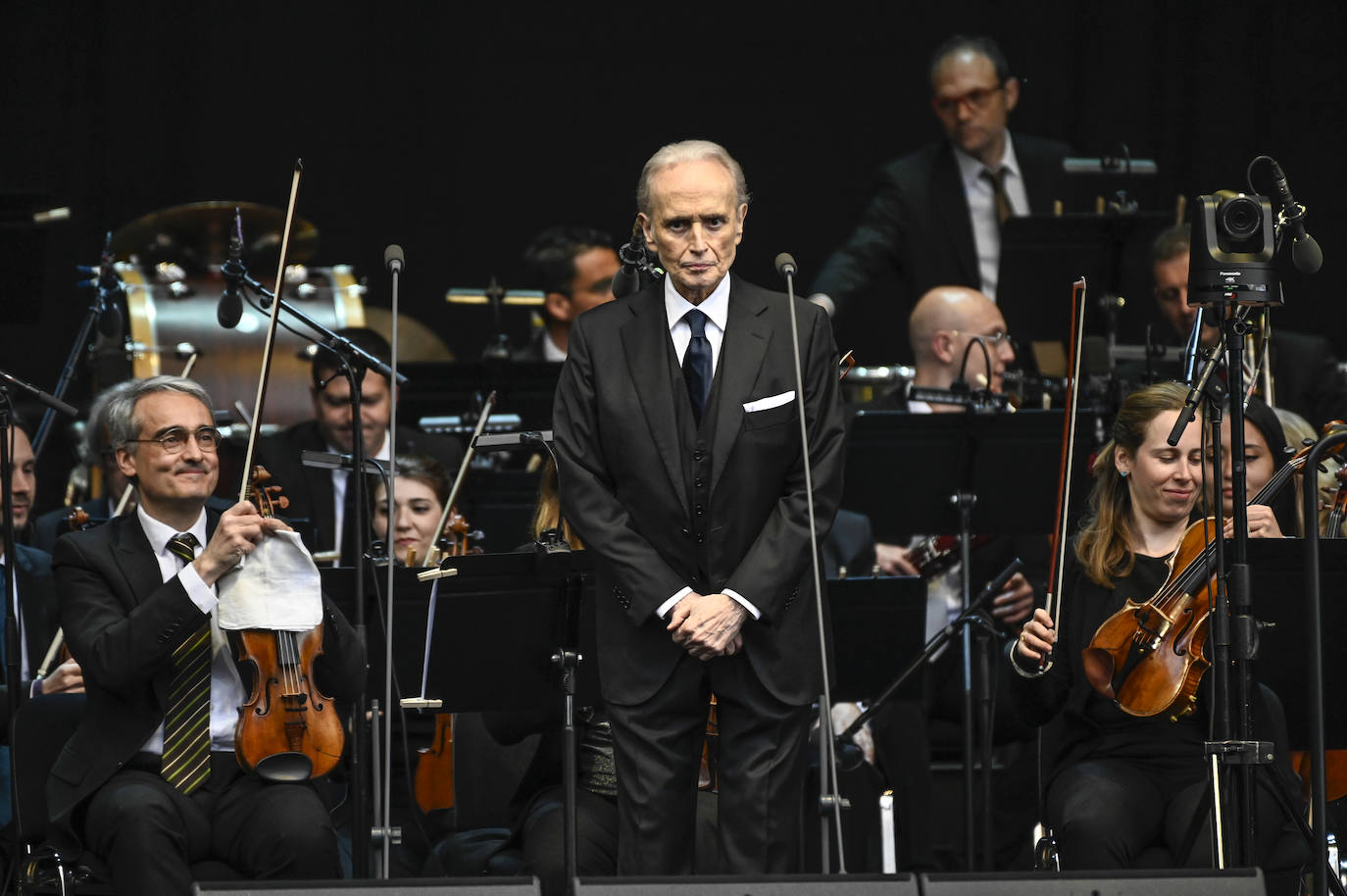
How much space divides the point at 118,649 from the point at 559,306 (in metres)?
2.98

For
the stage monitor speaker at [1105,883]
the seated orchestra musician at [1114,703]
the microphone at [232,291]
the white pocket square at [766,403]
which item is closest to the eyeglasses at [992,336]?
the seated orchestra musician at [1114,703]

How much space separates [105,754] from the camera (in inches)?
157

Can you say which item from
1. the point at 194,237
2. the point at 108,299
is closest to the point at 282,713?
the point at 108,299

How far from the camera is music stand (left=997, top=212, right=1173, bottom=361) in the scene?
5.93 m

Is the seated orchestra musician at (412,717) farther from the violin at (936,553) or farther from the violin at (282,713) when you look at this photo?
the violin at (936,553)

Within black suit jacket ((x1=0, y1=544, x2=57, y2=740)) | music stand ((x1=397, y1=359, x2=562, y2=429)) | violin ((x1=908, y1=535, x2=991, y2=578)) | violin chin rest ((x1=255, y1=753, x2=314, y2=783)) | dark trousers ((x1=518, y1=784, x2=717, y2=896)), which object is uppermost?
music stand ((x1=397, y1=359, x2=562, y2=429))

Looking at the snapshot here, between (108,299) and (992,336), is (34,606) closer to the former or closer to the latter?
(108,299)

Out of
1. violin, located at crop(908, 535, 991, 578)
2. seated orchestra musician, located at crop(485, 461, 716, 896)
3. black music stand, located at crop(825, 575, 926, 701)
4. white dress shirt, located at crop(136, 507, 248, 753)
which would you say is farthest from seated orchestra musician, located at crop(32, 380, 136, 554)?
violin, located at crop(908, 535, 991, 578)

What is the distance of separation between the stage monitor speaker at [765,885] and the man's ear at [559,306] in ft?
12.7

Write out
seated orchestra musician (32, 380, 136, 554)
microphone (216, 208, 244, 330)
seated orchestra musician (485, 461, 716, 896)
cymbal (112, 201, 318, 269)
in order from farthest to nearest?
cymbal (112, 201, 318, 269) → seated orchestra musician (32, 380, 136, 554) → microphone (216, 208, 244, 330) → seated orchestra musician (485, 461, 716, 896)

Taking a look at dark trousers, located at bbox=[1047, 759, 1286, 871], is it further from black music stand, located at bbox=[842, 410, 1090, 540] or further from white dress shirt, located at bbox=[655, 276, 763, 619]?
white dress shirt, located at bbox=[655, 276, 763, 619]

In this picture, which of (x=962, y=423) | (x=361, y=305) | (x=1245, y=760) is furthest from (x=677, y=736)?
(x=361, y=305)

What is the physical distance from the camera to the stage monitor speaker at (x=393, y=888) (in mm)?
2963

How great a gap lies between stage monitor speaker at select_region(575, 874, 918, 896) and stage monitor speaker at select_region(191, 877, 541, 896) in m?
0.12
